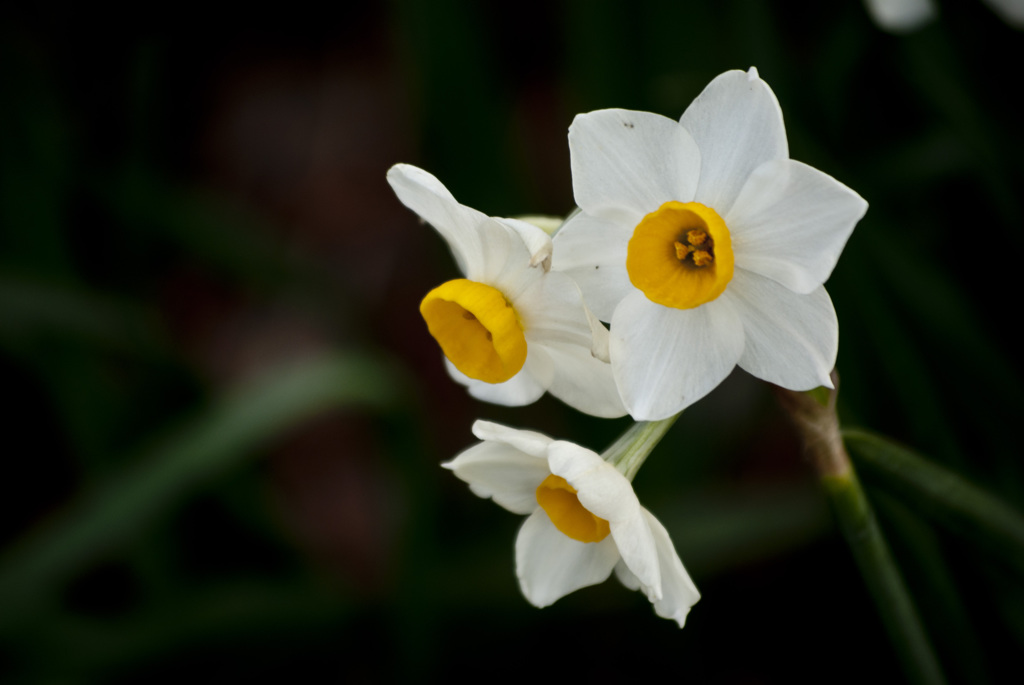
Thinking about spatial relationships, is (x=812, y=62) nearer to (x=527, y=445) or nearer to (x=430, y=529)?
(x=430, y=529)

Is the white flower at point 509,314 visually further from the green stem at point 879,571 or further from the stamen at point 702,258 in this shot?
the green stem at point 879,571

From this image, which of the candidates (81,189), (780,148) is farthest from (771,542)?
(81,189)

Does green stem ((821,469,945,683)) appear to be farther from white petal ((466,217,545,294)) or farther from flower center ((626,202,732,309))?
white petal ((466,217,545,294))

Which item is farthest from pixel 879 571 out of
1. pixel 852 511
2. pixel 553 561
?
pixel 553 561

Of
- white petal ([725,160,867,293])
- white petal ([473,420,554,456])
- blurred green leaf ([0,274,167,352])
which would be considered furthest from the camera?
blurred green leaf ([0,274,167,352])

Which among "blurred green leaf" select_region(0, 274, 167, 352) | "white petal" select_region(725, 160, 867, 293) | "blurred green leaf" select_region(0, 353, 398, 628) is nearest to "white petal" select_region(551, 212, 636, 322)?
"white petal" select_region(725, 160, 867, 293)

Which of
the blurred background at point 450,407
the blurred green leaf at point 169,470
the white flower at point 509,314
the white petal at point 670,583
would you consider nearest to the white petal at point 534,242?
the white flower at point 509,314
